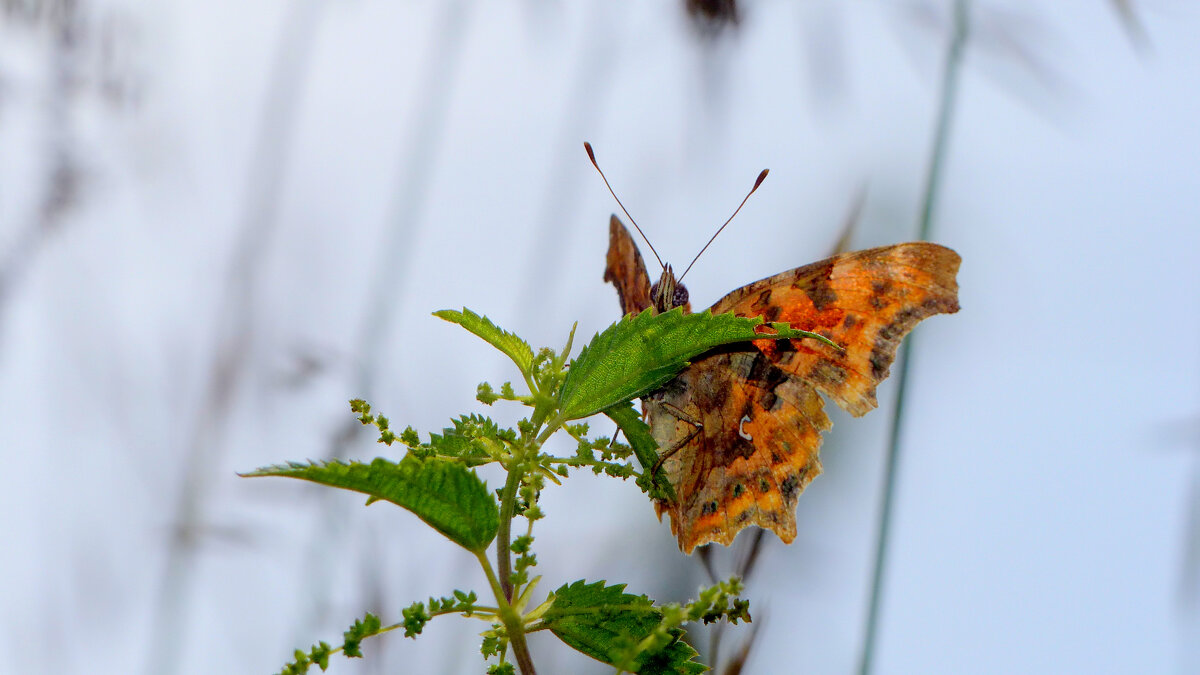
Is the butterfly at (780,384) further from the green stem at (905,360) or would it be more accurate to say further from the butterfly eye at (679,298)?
the green stem at (905,360)

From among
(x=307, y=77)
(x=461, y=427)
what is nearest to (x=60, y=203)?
(x=307, y=77)

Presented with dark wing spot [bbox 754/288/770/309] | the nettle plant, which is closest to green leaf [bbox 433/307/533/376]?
the nettle plant

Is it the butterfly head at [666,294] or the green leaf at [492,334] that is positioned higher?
the butterfly head at [666,294]

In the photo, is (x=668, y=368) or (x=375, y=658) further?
(x=375, y=658)

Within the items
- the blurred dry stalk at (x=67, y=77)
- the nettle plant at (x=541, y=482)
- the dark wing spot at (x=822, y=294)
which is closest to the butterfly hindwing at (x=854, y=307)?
the dark wing spot at (x=822, y=294)

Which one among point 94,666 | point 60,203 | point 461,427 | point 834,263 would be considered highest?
point 60,203

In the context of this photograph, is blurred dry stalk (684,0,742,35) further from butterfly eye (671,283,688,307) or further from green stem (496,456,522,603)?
green stem (496,456,522,603)

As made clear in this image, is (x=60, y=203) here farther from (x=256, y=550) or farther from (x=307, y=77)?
(x=256, y=550)
